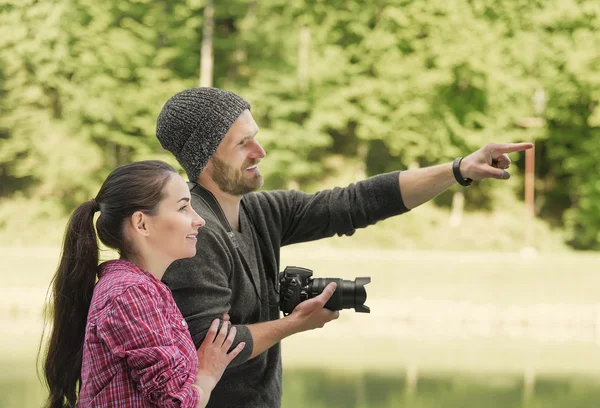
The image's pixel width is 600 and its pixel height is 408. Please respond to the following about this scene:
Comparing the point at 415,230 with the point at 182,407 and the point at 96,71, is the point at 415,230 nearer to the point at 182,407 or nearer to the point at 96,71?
the point at 96,71

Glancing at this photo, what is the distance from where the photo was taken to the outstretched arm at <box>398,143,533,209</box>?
1.81 metres

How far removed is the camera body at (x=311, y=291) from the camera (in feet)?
5.54

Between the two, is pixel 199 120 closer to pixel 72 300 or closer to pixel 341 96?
pixel 72 300

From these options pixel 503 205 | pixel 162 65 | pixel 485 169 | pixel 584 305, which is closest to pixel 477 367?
pixel 584 305

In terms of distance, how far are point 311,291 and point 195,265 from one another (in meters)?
0.25

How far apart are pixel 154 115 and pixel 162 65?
35.0 inches

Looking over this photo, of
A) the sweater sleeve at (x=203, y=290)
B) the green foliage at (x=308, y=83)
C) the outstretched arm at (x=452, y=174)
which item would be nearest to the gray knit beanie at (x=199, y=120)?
the sweater sleeve at (x=203, y=290)

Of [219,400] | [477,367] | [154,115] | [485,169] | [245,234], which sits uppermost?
[154,115]

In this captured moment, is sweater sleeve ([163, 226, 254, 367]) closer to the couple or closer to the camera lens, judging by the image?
the couple

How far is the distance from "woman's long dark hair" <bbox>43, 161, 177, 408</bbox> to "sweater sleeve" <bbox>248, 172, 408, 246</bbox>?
1.51ft

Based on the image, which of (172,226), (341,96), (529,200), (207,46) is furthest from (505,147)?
(207,46)

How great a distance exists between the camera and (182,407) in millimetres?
1313

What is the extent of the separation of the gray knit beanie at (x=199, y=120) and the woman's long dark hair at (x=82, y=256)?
0.79 ft

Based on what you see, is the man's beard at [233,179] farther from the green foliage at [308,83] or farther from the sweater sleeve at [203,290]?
the green foliage at [308,83]
